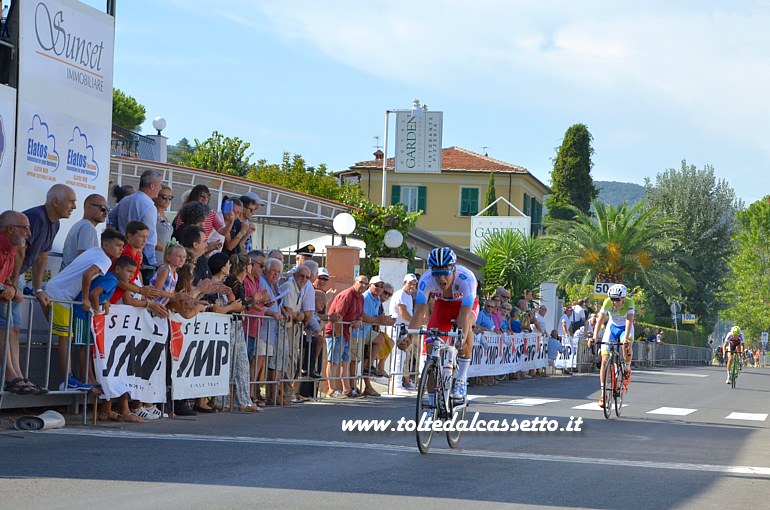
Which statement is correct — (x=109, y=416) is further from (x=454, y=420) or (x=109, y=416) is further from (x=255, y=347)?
(x=454, y=420)

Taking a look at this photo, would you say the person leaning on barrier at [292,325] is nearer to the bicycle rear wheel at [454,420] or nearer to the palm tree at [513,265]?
the bicycle rear wheel at [454,420]

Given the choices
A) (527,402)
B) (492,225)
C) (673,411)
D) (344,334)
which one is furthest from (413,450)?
(492,225)

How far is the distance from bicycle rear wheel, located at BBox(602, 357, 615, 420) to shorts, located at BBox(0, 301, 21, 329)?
8550 millimetres

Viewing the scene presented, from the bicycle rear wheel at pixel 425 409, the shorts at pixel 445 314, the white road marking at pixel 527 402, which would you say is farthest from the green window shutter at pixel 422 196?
the bicycle rear wheel at pixel 425 409

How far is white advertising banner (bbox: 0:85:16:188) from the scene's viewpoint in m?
14.3

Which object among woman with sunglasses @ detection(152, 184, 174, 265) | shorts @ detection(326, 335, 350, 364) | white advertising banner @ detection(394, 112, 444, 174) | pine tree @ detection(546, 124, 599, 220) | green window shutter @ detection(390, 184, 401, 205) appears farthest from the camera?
pine tree @ detection(546, 124, 599, 220)

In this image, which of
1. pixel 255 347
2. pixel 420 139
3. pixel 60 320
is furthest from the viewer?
pixel 420 139

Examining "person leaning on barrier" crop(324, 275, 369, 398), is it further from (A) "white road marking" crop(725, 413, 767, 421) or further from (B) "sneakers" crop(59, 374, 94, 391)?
(B) "sneakers" crop(59, 374, 94, 391)

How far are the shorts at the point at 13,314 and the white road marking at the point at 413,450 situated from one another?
1079 mm

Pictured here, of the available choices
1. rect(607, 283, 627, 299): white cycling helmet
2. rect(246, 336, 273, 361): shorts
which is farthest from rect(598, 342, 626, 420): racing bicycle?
rect(246, 336, 273, 361): shorts

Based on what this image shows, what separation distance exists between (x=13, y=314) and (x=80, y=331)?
3.42ft

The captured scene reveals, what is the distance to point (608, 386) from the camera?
56.4 feet

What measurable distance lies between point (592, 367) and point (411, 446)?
30329 mm

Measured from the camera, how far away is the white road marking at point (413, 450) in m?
11.1
